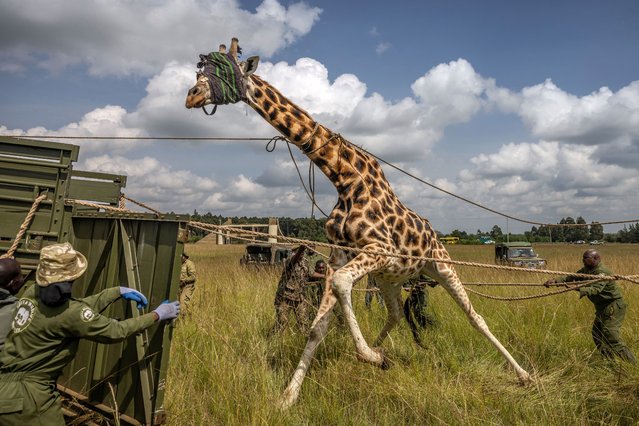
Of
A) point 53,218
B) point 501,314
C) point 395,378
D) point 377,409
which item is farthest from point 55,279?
point 501,314

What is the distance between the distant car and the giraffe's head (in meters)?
11.1

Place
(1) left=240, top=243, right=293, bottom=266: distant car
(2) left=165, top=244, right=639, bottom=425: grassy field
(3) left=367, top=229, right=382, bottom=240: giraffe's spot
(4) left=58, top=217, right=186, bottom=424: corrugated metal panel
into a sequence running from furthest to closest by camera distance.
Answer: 1. (1) left=240, top=243, right=293, bottom=266: distant car
2. (3) left=367, top=229, right=382, bottom=240: giraffe's spot
3. (2) left=165, top=244, right=639, bottom=425: grassy field
4. (4) left=58, top=217, right=186, bottom=424: corrugated metal panel

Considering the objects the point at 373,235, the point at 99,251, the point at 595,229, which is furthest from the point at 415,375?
the point at 595,229

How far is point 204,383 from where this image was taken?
4.30 meters

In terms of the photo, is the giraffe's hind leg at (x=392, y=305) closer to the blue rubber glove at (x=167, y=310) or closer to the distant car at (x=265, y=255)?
the blue rubber glove at (x=167, y=310)

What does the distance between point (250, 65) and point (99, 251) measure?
2.28 meters

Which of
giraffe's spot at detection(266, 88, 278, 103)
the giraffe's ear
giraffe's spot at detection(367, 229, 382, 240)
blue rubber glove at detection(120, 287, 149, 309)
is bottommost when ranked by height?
blue rubber glove at detection(120, 287, 149, 309)

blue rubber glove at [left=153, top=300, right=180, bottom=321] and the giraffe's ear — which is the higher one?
the giraffe's ear

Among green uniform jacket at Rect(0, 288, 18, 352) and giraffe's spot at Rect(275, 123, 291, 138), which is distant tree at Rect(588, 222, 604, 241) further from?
green uniform jacket at Rect(0, 288, 18, 352)

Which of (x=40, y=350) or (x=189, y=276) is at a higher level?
(x=40, y=350)

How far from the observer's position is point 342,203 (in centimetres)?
468

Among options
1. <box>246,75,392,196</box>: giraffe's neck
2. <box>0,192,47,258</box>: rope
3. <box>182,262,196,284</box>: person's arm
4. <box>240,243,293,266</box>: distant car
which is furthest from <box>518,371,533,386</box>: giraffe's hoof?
<box>240,243,293,266</box>: distant car

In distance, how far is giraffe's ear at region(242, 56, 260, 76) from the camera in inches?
179

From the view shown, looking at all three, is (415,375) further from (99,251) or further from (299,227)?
(299,227)
